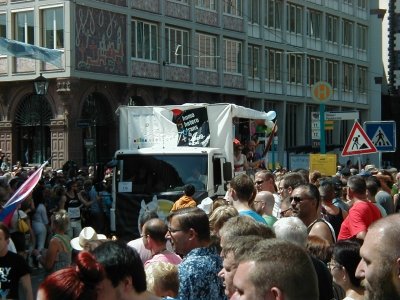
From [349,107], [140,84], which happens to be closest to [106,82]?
[140,84]

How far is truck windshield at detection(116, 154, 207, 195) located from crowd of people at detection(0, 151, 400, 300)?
5.85 m

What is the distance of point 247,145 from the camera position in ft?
68.1

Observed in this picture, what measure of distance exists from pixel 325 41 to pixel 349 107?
19.3 ft

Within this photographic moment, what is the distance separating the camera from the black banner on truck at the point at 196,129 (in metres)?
19.6

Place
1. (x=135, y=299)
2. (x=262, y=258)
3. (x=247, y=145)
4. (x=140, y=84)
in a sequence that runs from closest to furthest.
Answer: (x=262, y=258)
(x=135, y=299)
(x=247, y=145)
(x=140, y=84)

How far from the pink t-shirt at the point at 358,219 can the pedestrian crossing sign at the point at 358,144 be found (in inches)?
360

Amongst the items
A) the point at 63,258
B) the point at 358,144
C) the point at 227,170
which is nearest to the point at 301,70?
the point at 358,144

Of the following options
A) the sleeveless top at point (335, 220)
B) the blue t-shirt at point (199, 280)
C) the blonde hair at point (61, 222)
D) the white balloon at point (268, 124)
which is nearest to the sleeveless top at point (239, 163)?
the white balloon at point (268, 124)

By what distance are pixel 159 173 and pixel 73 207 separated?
2.89m

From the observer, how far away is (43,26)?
36.8 m

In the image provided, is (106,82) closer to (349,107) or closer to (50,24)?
(50,24)

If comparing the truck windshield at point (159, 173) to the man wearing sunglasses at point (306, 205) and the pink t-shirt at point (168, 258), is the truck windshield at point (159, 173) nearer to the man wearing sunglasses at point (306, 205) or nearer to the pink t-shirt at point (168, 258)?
the man wearing sunglasses at point (306, 205)

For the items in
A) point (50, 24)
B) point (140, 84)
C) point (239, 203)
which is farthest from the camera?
point (140, 84)

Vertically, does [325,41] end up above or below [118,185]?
above
